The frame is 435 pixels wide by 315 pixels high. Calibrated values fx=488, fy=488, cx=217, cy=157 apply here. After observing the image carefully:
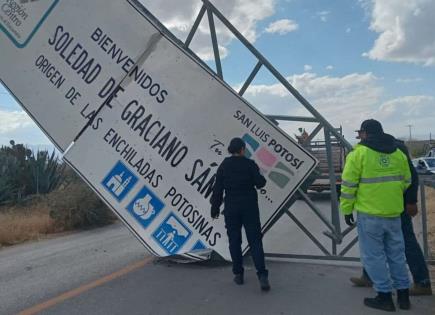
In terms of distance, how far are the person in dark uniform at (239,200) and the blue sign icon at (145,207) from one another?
1035 millimetres

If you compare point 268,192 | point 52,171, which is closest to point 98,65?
point 268,192

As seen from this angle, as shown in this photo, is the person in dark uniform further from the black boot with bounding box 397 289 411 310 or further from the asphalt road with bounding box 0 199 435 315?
the black boot with bounding box 397 289 411 310

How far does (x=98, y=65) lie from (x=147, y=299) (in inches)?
128

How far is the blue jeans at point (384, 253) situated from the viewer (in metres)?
4.54

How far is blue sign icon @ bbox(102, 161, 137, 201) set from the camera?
632cm

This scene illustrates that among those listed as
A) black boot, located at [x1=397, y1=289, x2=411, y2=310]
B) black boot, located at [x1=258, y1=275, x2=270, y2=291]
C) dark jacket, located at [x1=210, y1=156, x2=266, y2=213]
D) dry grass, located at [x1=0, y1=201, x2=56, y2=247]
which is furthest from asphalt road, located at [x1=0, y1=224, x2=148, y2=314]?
black boot, located at [x1=397, y1=289, x2=411, y2=310]

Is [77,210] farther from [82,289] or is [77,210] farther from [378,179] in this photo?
[378,179]

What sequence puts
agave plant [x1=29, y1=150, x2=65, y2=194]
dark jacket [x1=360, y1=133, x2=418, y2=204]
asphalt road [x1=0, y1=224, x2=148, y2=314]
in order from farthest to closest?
agave plant [x1=29, y1=150, x2=65, y2=194] → asphalt road [x1=0, y1=224, x2=148, y2=314] → dark jacket [x1=360, y1=133, x2=418, y2=204]

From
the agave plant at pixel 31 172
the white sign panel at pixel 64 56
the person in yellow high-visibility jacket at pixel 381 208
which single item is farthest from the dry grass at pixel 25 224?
the person in yellow high-visibility jacket at pixel 381 208

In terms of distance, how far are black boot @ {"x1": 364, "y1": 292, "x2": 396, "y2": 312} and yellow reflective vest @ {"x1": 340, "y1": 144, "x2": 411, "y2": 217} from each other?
0.75 meters

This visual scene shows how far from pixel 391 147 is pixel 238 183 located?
1643 millimetres

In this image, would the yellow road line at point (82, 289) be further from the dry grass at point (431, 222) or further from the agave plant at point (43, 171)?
the agave plant at point (43, 171)

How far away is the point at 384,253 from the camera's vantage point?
4605 mm

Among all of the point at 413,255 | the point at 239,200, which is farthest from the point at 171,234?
the point at 413,255
